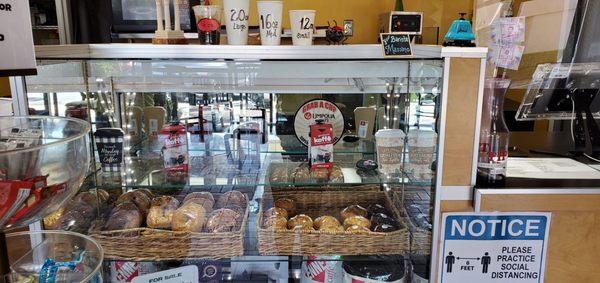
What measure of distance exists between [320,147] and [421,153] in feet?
1.06

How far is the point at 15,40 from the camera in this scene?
602mm

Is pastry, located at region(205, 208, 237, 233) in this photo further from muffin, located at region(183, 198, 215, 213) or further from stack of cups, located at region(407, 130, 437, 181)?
stack of cups, located at region(407, 130, 437, 181)

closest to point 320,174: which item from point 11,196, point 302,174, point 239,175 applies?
point 302,174

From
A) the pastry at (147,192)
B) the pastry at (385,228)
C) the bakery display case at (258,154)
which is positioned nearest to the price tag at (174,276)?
the bakery display case at (258,154)

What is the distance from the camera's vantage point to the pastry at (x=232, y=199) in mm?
1407

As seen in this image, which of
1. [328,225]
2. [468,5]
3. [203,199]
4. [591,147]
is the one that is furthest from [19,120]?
[468,5]

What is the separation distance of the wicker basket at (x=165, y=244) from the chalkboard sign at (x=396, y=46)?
654 millimetres

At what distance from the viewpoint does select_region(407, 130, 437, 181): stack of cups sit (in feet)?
4.02

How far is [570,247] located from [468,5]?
3.19m

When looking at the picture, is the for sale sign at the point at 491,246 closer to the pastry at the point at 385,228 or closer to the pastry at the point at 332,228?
the pastry at the point at 385,228

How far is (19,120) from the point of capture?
77cm

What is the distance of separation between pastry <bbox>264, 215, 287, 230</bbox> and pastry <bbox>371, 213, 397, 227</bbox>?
28 centimetres

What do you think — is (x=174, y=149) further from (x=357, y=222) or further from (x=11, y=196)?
(x=11, y=196)

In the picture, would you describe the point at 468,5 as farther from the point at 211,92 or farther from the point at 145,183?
the point at 145,183
